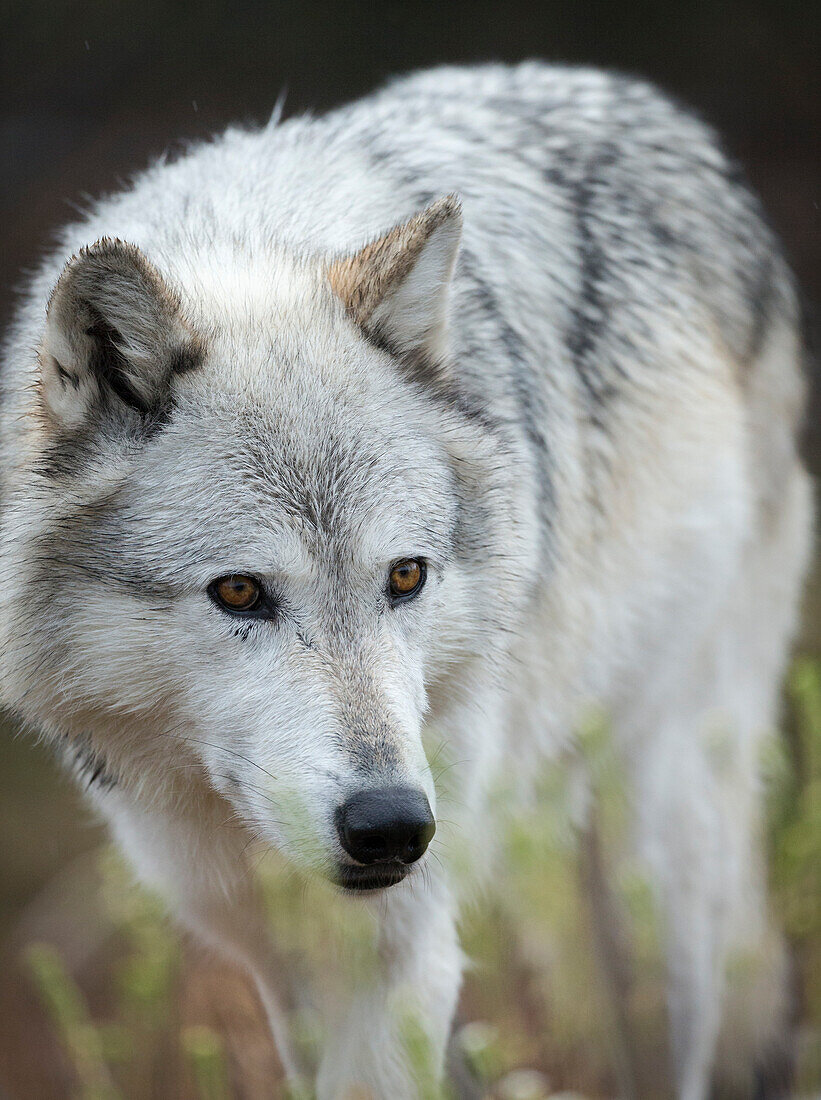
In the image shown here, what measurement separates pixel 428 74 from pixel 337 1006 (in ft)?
9.22

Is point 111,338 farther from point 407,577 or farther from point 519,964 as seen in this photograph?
point 519,964

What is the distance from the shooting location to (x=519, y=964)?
4887 millimetres

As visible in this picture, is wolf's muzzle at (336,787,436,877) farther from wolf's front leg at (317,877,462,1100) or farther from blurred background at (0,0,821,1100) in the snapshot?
blurred background at (0,0,821,1100)

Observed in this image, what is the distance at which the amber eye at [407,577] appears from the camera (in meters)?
2.26

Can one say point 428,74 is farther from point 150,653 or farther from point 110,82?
point 110,82

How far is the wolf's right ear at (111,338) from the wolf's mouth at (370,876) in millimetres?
914

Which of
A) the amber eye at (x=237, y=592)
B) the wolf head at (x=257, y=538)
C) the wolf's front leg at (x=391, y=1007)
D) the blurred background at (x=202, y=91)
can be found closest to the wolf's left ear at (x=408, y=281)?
the wolf head at (x=257, y=538)

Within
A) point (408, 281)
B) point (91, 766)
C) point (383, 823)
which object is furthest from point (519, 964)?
point (408, 281)

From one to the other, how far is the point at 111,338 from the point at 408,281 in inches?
23.0

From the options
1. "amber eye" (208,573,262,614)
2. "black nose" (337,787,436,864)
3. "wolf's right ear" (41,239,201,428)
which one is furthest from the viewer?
"amber eye" (208,573,262,614)

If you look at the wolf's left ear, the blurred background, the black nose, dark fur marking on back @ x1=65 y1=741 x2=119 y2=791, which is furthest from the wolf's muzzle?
the blurred background

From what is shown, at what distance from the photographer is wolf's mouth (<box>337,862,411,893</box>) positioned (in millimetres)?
2031

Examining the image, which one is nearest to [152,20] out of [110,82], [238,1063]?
[110,82]

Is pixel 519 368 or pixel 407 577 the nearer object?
pixel 407 577
